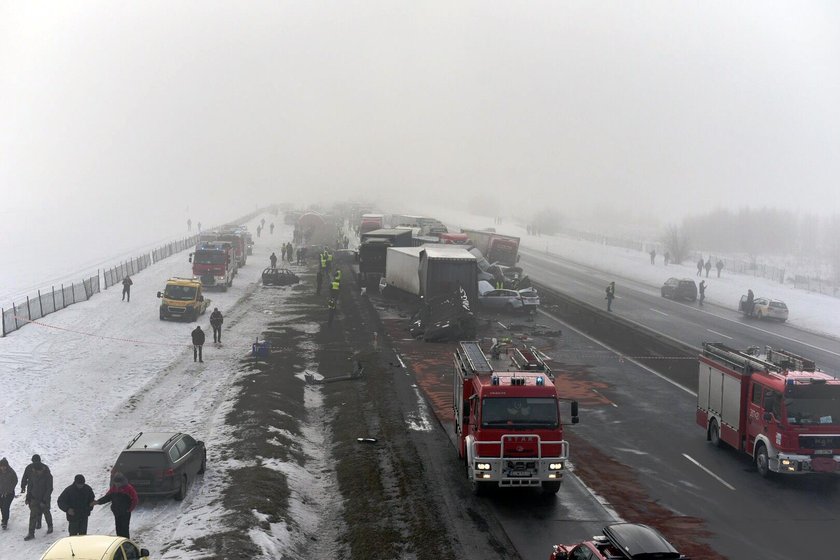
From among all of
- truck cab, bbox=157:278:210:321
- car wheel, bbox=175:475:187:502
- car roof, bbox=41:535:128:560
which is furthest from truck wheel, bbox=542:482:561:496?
truck cab, bbox=157:278:210:321

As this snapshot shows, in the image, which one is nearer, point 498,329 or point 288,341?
point 288,341

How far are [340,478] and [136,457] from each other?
5144mm

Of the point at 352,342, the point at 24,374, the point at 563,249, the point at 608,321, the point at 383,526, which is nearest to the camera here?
the point at 383,526

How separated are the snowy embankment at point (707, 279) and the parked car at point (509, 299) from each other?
55.8 ft

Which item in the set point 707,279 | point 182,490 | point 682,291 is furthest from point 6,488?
point 707,279

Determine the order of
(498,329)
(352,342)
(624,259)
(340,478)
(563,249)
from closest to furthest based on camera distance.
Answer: (340,478), (352,342), (498,329), (624,259), (563,249)

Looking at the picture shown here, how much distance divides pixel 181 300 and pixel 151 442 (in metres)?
27.7

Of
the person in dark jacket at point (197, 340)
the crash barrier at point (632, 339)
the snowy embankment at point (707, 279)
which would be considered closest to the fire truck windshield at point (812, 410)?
the crash barrier at point (632, 339)

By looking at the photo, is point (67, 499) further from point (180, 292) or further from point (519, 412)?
point (180, 292)

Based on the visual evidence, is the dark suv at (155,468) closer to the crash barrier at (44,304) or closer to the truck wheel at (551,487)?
the truck wheel at (551,487)

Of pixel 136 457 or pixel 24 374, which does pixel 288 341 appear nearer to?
pixel 24 374

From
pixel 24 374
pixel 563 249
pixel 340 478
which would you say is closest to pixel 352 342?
pixel 24 374

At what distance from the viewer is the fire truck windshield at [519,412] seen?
18016 mm

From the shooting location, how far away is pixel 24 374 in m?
34.0
